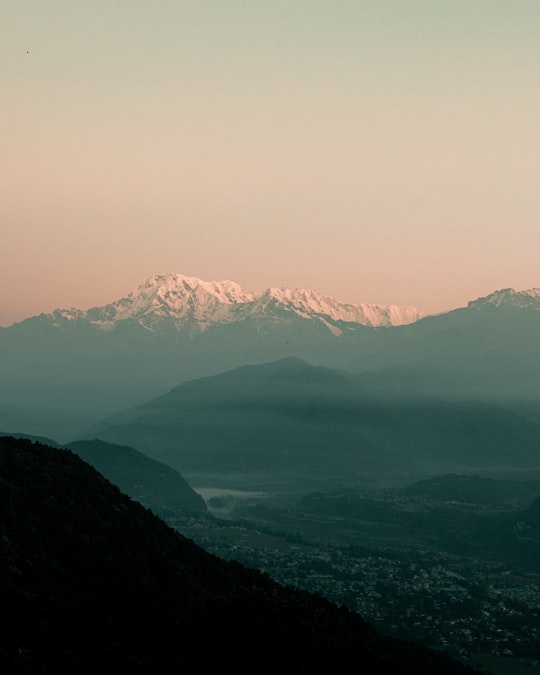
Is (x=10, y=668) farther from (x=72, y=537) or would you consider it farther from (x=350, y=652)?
(x=72, y=537)

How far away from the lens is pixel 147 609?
162 m

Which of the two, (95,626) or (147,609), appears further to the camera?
(147,609)

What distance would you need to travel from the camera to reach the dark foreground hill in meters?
129

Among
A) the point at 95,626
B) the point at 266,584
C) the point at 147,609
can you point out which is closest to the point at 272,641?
the point at 95,626

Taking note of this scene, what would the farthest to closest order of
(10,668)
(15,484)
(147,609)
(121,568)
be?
(15,484), (121,568), (147,609), (10,668)

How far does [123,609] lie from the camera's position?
161m

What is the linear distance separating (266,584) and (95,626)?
5985 centimetres

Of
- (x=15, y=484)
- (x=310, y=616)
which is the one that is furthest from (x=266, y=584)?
(x=310, y=616)

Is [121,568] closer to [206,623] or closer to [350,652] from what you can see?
[206,623]

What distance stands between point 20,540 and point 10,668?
54.2m

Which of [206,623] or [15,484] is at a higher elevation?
[15,484]

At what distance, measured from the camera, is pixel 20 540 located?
169625 mm

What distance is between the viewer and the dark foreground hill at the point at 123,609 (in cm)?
12938

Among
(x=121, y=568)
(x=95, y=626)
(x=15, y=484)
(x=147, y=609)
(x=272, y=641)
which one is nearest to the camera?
(x=272, y=641)
